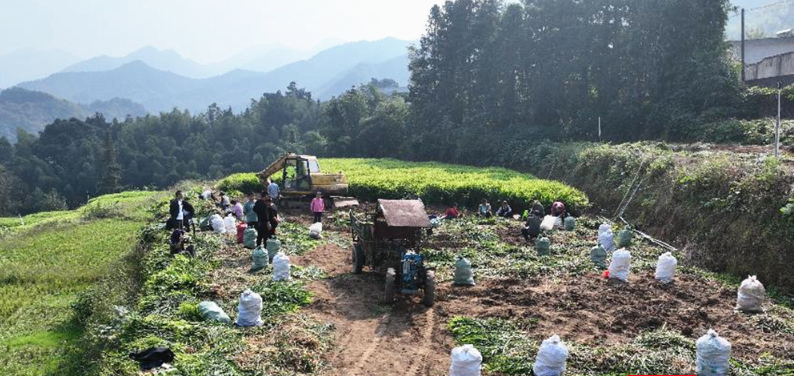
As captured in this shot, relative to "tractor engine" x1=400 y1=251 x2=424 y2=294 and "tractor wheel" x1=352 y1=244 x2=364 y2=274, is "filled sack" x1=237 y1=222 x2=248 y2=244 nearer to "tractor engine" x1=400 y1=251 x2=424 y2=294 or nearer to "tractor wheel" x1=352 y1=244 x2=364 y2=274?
"tractor wheel" x1=352 y1=244 x2=364 y2=274

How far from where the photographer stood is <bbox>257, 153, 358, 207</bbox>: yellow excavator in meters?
26.3

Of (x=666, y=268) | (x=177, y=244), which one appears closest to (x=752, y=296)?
(x=666, y=268)

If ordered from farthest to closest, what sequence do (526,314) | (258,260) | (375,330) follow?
1. (258,260)
2. (526,314)
3. (375,330)

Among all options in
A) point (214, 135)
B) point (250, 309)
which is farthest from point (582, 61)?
point (214, 135)

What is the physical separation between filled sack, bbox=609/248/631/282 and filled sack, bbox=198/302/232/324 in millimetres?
8525

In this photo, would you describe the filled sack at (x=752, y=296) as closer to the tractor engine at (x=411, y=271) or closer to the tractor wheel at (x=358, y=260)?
the tractor engine at (x=411, y=271)

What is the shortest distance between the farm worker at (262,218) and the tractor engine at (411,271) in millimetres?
5566

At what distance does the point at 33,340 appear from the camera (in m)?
14.7

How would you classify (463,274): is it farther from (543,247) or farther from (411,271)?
(543,247)

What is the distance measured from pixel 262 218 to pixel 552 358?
33.1ft

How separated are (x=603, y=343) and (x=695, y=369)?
1.55 metres

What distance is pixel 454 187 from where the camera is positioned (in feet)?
91.1

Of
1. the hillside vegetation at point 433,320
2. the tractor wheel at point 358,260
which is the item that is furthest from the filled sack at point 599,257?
the tractor wheel at point 358,260

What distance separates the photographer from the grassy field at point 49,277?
1397 centimetres
